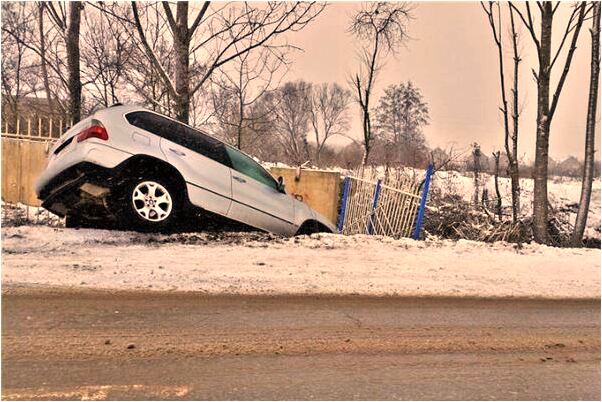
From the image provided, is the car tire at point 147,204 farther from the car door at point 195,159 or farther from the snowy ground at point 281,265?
the car door at point 195,159

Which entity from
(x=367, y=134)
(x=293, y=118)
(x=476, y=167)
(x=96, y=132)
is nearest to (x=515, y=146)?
(x=476, y=167)

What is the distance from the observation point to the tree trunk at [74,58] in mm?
9586

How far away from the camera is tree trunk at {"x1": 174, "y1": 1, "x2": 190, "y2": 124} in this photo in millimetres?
8953

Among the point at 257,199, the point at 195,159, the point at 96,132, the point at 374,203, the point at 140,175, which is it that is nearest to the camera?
the point at 96,132

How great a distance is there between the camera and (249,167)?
7777mm

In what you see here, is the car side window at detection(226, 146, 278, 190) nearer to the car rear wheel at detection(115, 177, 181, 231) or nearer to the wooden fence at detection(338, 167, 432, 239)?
the car rear wheel at detection(115, 177, 181, 231)

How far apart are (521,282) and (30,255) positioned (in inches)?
242

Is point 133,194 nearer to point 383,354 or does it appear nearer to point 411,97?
point 383,354

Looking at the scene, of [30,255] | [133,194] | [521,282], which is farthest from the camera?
[133,194]

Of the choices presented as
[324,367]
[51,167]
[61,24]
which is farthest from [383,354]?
[61,24]

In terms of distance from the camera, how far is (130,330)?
3.82 meters

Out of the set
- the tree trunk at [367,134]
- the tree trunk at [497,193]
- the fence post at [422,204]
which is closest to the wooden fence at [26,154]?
the fence post at [422,204]

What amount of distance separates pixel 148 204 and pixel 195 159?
94cm

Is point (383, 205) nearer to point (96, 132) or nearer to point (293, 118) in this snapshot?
point (293, 118)
